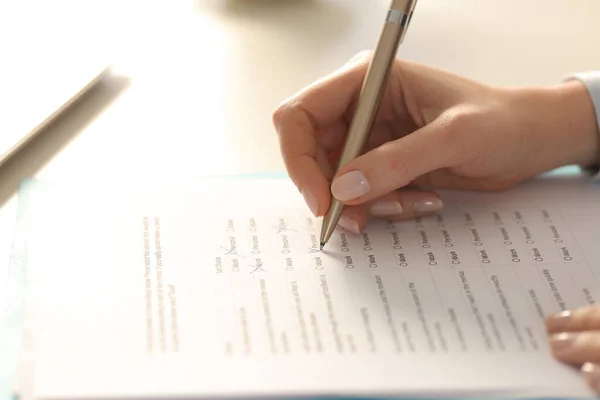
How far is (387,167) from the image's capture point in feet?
1.98

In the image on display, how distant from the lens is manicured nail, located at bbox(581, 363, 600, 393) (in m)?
0.48

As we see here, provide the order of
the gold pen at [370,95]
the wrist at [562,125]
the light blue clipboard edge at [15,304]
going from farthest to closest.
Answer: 1. the wrist at [562,125]
2. the gold pen at [370,95]
3. the light blue clipboard edge at [15,304]

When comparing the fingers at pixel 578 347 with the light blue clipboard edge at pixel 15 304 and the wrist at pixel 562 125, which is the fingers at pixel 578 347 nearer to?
the light blue clipboard edge at pixel 15 304

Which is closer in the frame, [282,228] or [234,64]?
[282,228]

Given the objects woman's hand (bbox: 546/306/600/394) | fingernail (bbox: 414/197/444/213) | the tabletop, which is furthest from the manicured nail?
the tabletop

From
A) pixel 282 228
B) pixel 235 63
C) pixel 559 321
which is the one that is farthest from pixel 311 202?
pixel 235 63

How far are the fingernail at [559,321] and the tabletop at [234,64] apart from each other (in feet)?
0.96

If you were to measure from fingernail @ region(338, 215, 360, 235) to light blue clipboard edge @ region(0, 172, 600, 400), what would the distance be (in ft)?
0.45

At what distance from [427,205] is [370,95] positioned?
11 centimetres

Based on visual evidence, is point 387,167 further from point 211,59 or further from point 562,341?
point 211,59

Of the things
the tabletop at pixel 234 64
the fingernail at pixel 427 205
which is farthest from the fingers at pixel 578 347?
the tabletop at pixel 234 64

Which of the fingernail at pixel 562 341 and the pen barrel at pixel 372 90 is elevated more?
the pen barrel at pixel 372 90

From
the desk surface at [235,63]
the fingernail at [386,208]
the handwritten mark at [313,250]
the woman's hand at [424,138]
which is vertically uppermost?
the desk surface at [235,63]

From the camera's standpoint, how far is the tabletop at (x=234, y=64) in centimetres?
72
